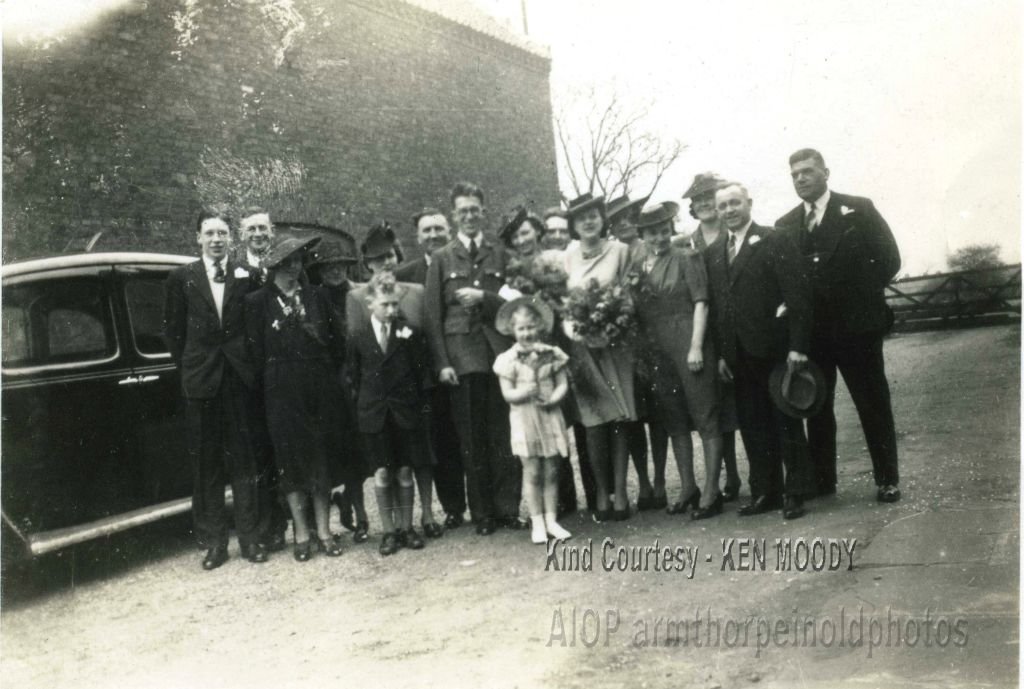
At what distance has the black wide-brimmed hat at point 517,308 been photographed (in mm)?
4570

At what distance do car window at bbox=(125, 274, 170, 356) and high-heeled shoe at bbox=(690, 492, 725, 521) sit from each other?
3.26 meters

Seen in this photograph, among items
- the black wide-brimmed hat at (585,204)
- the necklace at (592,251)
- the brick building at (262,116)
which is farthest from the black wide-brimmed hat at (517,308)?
the brick building at (262,116)

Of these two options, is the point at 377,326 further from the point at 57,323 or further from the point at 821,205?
the point at 821,205

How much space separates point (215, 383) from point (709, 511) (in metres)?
2.82

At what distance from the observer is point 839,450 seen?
19.8 ft

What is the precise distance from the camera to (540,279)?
468 centimetres

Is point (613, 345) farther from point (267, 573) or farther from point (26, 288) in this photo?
point (26, 288)

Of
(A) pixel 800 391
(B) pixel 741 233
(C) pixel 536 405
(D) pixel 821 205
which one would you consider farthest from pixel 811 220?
(C) pixel 536 405

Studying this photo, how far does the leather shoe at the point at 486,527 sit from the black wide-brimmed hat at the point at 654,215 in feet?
6.19

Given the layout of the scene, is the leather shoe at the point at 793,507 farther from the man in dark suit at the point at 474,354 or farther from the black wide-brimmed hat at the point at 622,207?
the black wide-brimmed hat at the point at 622,207

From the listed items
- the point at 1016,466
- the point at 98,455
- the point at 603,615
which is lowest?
the point at 603,615

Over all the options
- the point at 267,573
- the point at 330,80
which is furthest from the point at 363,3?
the point at 267,573

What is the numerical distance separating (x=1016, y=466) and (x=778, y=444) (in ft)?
3.79

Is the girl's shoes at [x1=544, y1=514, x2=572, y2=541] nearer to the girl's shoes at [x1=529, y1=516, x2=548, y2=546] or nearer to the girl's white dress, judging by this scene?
the girl's shoes at [x1=529, y1=516, x2=548, y2=546]
